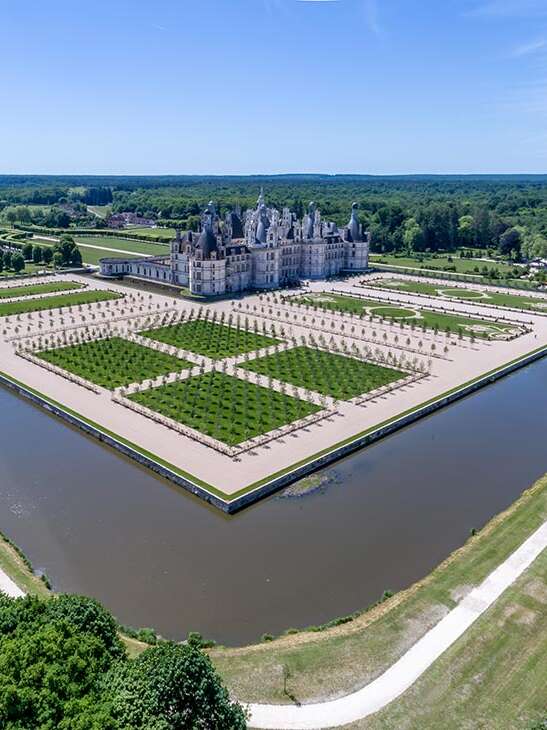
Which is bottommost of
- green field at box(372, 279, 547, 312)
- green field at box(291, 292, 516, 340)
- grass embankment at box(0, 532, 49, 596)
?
green field at box(372, 279, 547, 312)

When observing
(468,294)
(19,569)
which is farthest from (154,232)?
(19,569)

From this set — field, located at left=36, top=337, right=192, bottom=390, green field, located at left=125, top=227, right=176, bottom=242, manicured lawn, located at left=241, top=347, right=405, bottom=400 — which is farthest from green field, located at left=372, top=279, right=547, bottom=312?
green field, located at left=125, top=227, right=176, bottom=242

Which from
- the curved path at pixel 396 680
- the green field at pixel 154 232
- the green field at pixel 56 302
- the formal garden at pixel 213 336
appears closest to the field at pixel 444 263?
the green field at pixel 154 232

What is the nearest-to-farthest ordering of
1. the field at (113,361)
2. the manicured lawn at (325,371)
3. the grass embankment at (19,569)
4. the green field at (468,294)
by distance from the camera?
the grass embankment at (19,569) < the manicured lawn at (325,371) < the field at (113,361) < the green field at (468,294)

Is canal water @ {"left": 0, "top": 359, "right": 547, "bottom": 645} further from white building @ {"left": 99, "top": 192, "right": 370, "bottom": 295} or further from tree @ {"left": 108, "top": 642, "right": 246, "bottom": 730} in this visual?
white building @ {"left": 99, "top": 192, "right": 370, "bottom": 295}

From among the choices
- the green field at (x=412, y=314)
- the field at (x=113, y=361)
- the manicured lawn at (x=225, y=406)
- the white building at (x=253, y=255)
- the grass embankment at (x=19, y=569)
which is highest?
the white building at (x=253, y=255)

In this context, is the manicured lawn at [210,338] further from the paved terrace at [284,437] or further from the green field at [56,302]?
the green field at [56,302]

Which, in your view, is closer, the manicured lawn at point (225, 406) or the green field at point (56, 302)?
the manicured lawn at point (225, 406)

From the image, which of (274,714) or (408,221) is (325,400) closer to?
(274,714)
